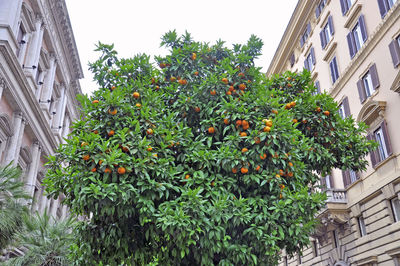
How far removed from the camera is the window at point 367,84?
61.2 ft

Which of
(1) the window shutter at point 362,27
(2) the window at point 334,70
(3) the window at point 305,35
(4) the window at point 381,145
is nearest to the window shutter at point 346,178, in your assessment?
(4) the window at point 381,145

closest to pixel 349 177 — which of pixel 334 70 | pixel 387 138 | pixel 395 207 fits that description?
pixel 395 207

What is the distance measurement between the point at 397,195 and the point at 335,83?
8.92 m

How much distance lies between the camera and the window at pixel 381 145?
17297 millimetres

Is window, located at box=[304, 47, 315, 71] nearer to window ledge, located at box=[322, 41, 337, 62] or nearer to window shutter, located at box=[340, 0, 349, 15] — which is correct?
window ledge, located at box=[322, 41, 337, 62]

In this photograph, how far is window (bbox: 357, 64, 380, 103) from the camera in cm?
1864

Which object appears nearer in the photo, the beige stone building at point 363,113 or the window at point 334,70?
the beige stone building at point 363,113

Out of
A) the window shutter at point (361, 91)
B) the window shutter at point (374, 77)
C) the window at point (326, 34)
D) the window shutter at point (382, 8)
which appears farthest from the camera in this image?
the window at point (326, 34)

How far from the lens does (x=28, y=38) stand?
21031 mm

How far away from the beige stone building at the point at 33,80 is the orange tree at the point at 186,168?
5190 mm

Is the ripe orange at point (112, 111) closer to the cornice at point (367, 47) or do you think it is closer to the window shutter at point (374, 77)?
the cornice at point (367, 47)

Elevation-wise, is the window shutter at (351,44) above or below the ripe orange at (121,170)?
above

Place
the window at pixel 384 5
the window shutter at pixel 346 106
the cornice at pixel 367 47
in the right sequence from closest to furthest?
the cornice at pixel 367 47 < the window at pixel 384 5 < the window shutter at pixel 346 106

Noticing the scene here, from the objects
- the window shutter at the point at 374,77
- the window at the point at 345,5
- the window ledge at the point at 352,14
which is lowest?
the window shutter at the point at 374,77
